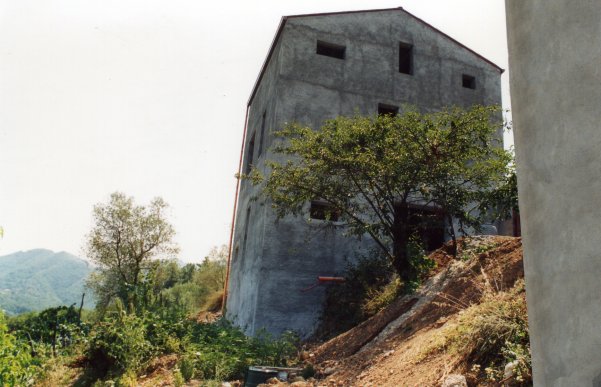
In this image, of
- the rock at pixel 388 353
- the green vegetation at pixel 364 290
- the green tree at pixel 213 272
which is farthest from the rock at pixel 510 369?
the green tree at pixel 213 272

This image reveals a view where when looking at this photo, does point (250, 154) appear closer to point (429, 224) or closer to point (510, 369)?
point (429, 224)

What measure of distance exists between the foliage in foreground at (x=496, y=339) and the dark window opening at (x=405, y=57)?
12.7m

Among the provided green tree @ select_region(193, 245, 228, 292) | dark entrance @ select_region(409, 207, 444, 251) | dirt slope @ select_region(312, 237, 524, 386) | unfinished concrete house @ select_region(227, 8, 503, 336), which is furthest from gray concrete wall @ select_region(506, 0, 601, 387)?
green tree @ select_region(193, 245, 228, 292)

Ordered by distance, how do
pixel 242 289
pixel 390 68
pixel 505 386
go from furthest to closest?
pixel 390 68 < pixel 242 289 < pixel 505 386

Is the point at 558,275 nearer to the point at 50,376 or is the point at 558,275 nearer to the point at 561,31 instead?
the point at 561,31

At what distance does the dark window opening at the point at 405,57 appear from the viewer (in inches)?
643

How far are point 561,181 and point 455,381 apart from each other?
276 cm

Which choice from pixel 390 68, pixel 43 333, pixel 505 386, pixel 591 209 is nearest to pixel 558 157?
pixel 591 209

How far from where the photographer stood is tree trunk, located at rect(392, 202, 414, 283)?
10.5 metres

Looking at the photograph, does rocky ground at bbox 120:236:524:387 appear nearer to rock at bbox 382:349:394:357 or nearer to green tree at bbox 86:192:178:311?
rock at bbox 382:349:394:357

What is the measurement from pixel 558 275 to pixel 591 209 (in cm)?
36

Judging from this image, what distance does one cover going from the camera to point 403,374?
542 cm

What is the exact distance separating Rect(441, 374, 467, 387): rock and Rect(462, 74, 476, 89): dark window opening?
14570 millimetres

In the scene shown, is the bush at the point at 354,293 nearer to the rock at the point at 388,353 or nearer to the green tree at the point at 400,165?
the green tree at the point at 400,165
